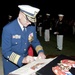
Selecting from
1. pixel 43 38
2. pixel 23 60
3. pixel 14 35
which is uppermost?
pixel 14 35

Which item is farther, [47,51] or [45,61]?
[47,51]

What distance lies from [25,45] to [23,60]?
0.27 meters

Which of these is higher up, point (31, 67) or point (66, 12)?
point (31, 67)

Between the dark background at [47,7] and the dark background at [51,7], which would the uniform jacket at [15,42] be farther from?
the dark background at [51,7]

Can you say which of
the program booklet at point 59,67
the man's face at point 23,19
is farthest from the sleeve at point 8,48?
the program booklet at point 59,67

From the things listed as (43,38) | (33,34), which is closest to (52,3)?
(43,38)

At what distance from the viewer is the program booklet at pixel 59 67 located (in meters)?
1.73

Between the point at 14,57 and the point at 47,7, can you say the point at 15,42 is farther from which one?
the point at 47,7

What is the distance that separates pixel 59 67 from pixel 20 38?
0.55 metres

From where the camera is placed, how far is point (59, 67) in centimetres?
181

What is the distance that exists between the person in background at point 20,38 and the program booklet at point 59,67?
0.21m

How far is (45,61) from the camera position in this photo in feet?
6.48

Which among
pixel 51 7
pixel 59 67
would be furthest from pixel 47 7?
pixel 59 67

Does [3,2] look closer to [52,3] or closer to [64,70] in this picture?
[52,3]
